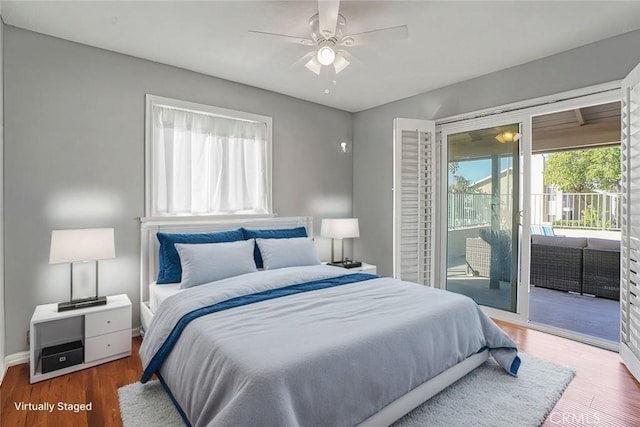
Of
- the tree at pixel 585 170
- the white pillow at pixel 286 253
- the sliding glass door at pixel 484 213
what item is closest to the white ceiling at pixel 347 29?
the sliding glass door at pixel 484 213

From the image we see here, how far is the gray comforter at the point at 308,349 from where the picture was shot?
142 centimetres

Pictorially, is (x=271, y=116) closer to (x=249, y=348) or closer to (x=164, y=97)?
(x=164, y=97)

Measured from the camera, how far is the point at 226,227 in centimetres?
356

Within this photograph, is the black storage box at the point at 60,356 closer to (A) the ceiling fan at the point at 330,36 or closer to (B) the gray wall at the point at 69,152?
(B) the gray wall at the point at 69,152

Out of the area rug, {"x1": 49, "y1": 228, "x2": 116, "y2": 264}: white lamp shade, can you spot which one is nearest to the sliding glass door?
the area rug

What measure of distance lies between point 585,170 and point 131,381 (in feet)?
35.7

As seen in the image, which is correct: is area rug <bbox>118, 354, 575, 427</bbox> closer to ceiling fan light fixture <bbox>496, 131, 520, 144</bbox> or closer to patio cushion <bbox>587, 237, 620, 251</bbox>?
ceiling fan light fixture <bbox>496, 131, 520, 144</bbox>

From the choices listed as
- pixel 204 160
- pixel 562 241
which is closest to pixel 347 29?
pixel 204 160

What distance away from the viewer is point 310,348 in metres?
1.57

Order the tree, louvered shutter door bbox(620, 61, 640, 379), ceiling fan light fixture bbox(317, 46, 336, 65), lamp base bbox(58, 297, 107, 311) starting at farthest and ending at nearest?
the tree < lamp base bbox(58, 297, 107, 311) < louvered shutter door bbox(620, 61, 640, 379) < ceiling fan light fixture bbox(317, 46, 336, 65)

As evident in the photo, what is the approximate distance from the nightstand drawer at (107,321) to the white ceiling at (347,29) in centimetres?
223

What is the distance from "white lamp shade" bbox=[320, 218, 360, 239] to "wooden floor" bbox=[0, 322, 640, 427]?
2.13 meters

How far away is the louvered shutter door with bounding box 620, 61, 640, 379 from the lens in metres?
2.38

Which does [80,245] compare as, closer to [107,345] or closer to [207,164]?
[107,345]
